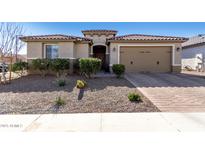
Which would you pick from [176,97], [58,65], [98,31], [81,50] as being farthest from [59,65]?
[98,31]

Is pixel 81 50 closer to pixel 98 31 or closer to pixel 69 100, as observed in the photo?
pixel 98 31

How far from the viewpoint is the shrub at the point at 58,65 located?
1523 centimetres

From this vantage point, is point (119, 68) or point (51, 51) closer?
point (119, 68)

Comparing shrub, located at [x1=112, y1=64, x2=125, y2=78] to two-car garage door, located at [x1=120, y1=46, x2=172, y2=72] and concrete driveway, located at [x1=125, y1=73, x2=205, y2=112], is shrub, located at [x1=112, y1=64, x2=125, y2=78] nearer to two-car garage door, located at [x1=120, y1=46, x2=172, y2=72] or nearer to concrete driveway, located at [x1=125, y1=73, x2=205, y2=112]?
concrete driveway, located at [x1=125, y1=73, x2=205, y2=112]

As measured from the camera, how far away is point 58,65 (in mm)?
15227
